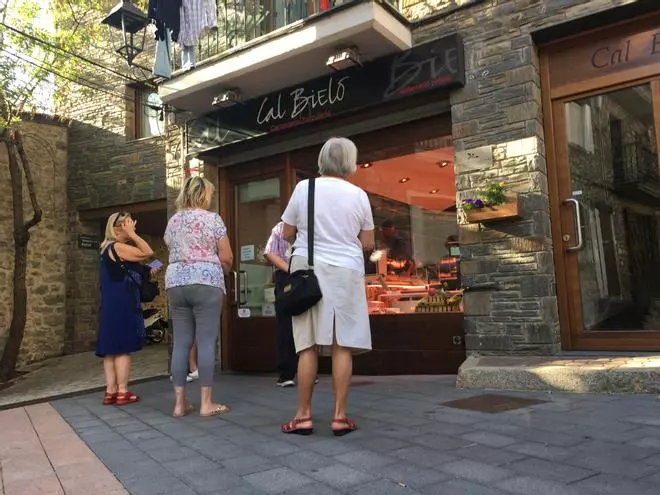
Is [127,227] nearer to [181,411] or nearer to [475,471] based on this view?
[181,411]

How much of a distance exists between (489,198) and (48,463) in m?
4.08

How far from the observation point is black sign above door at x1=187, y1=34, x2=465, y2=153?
5840 mm

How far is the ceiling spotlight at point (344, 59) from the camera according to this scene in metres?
6.05

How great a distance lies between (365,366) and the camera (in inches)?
256

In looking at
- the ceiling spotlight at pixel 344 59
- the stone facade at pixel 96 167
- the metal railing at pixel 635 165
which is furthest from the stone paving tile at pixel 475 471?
the stone facade at pixel 96 167

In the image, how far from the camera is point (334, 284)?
3400 mm

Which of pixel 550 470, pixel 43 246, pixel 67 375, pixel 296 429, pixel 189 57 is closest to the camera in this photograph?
pixel 550 470

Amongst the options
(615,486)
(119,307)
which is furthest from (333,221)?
(119,307)

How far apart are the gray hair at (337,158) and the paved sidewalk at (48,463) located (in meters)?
2.12

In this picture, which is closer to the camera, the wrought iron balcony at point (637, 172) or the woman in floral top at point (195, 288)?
the woman in floral top at point (195, 288)

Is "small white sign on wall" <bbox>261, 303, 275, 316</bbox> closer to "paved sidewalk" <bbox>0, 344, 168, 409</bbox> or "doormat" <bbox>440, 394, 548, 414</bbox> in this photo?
"paved sidewalk" <bbox>0, 344, 168, 409</bbox>

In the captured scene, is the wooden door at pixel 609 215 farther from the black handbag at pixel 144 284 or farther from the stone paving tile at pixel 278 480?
the black handbag at pixel 144 284

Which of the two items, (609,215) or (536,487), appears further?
(609,215)

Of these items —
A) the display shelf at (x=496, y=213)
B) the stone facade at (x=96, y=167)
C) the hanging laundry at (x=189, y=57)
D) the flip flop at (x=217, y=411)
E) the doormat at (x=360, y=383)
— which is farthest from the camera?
the stone facade at (x=96, y=167)
